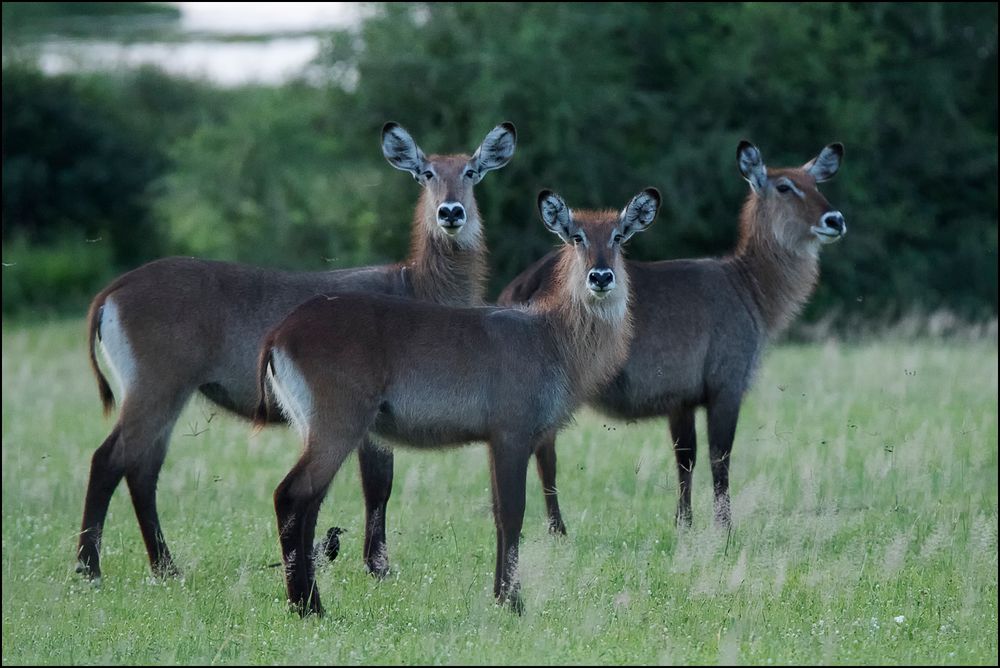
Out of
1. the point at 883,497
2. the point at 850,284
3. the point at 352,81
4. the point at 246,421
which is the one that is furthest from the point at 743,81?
the point at 246,421

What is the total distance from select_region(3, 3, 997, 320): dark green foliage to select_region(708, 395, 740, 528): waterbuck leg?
41.6 feet

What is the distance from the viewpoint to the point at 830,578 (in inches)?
266

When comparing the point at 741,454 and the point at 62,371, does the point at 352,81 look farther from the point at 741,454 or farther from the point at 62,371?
the point at 741,454

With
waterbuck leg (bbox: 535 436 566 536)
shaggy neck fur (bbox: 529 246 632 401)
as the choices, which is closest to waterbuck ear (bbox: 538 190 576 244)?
shaggy neck fur (bbox: 529 246 632 401)

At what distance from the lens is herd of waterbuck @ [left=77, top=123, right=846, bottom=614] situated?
6.34 m

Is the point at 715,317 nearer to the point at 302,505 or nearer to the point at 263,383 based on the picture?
the point at 263,383

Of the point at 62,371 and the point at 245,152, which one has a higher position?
the point at 245,152

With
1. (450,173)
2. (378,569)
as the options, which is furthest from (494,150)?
(378,569)

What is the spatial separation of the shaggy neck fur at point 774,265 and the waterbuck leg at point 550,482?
1.59 meters

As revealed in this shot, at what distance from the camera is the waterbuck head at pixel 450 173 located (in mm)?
8047

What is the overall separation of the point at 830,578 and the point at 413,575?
2.03 metres

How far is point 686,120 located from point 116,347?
52.3 feet

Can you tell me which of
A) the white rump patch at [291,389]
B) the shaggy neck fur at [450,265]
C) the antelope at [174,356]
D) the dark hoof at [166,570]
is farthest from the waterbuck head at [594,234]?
Result: the dark hoof at [166,570]

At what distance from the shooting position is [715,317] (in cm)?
846
